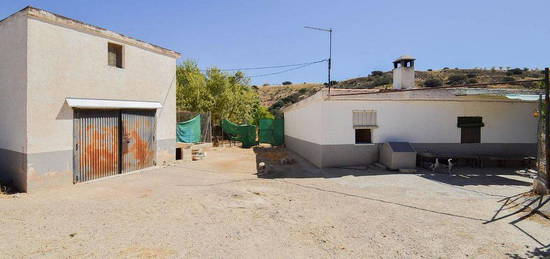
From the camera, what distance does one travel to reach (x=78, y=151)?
8.38 m

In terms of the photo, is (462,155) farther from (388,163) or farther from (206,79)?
(206,79)

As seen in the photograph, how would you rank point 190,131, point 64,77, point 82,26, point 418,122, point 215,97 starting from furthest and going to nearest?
point 215,97 → point 190,131 → point 418,122 → point 82,26 → point 64,77

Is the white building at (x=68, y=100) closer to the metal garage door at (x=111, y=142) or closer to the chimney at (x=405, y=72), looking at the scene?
the metal garage door at (x=111, y=142)

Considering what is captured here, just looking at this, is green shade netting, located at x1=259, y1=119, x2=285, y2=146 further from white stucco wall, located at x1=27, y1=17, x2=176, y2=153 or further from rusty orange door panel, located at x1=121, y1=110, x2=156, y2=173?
white stucco wall, located at x1=27, y1=17, x2=176, y2=153

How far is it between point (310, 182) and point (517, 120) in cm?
1127

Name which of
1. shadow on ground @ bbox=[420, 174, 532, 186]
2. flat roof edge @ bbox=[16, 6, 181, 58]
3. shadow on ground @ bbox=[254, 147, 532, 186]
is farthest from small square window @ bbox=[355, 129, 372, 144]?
flat roof edge @ bbox=[16, 6, 181, 58]

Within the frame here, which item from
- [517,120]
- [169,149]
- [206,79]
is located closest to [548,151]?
[517,120]

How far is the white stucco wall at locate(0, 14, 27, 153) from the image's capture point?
725 cm

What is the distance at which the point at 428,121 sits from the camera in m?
12.0

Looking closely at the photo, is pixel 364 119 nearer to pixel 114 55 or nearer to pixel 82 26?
pixel 114 55

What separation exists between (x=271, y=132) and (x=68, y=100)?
15.5 m

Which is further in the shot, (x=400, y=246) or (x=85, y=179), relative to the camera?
(x=85, y=179)

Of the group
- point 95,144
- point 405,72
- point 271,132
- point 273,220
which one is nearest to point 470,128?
point 405,72

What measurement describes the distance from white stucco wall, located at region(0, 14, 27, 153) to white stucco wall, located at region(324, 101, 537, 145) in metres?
9.86
